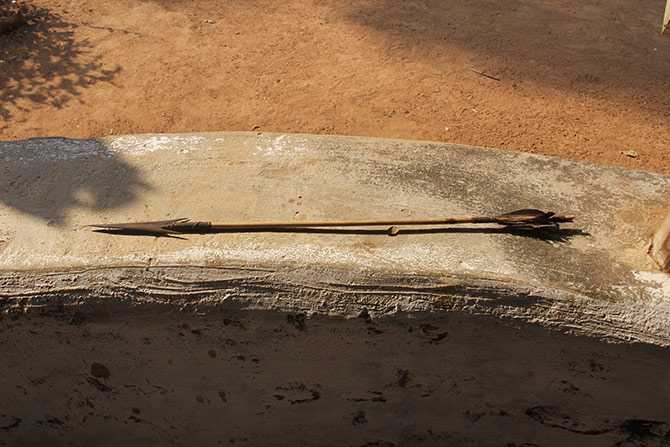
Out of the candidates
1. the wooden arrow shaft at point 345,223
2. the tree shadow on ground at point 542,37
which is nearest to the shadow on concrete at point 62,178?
the wooden arrow shaft at point 345,223

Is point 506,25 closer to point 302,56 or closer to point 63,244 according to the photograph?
point 302,56

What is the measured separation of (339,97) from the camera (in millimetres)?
4602

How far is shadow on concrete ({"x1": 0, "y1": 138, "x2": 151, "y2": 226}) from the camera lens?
2361mm

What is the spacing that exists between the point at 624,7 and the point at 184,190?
532cm

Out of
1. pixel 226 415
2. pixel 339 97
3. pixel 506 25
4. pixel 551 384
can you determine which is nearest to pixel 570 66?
pixel 506 25

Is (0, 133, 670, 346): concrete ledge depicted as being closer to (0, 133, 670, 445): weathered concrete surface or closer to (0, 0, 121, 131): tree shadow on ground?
(0, 133, 670, 445): weathered concrete surface

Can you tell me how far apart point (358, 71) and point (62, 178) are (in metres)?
3.00

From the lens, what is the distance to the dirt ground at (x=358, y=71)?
170 inches

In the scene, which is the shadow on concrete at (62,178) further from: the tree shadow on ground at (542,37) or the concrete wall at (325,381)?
the tree shadow on ground at (542,37)

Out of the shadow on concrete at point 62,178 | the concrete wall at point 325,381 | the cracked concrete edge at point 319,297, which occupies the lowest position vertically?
the concrete wall at point 325,381

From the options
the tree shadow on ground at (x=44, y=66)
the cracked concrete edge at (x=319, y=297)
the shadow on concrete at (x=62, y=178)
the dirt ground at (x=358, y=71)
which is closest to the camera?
the cracked concrete edge at (x=319, y=297)

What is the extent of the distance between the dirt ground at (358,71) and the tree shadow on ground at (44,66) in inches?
0.7

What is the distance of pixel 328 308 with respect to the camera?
1965mm

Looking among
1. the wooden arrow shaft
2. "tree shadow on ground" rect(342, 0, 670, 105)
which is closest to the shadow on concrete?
the wooden arrow shaft
